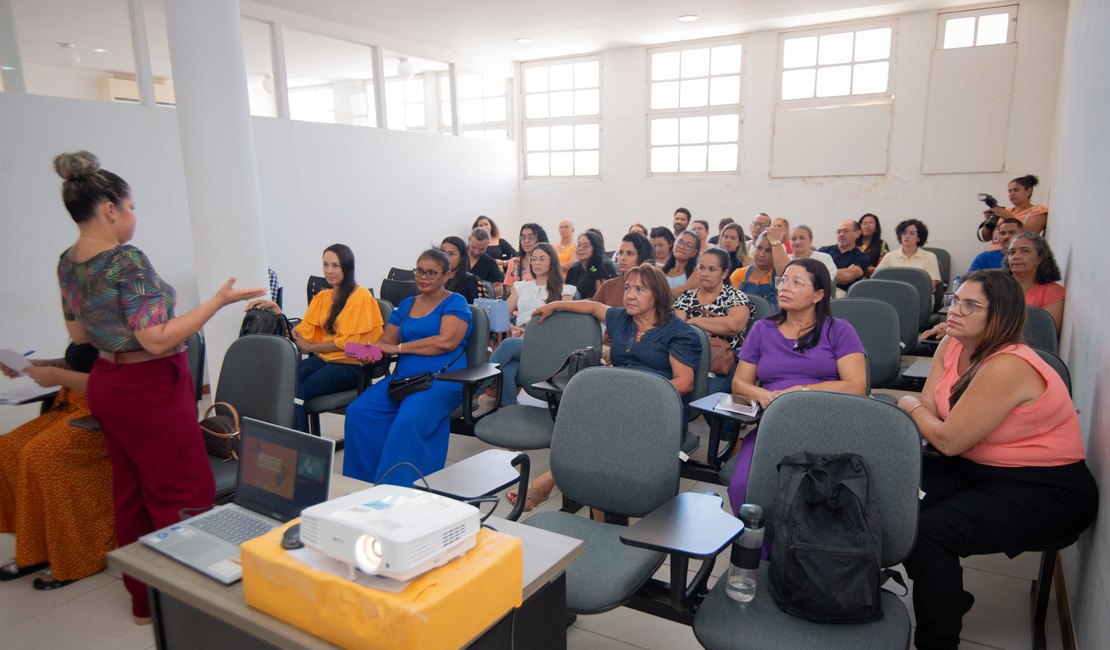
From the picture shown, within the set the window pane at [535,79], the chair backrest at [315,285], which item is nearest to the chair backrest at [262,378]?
the chair backrest at [315,285]

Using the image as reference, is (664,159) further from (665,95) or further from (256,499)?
(256,499)

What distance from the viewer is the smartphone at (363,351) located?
135 inches

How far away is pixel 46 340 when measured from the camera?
189 inches

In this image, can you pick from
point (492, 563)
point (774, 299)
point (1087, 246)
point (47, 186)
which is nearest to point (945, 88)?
point (774, 299)

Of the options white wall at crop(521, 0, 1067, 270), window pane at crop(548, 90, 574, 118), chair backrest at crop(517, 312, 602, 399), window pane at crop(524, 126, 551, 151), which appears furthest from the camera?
window pane at crop(524, 126, 551, 151)

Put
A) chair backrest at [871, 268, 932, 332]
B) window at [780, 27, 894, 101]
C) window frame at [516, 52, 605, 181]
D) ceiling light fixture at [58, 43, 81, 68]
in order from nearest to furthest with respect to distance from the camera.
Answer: chair backrest at [871, 268, 932, 332] < ceiling light fixture at [58, 43, 81, 68] < window at [780, 27, 894, 101] < window frame at [516, 52, 605, 181]

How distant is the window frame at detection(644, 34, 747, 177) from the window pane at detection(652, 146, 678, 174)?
0.04 m

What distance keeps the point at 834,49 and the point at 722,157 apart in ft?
5.73

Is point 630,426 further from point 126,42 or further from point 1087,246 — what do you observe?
point 126,42

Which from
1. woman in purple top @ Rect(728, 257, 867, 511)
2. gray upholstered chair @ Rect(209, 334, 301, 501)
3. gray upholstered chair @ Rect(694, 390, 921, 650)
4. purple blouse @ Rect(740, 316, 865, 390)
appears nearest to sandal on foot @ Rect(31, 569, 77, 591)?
gray upholstered chair @ Rect(209, 334, 301, 501)

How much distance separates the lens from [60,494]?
2.62m

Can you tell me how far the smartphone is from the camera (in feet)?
11.2

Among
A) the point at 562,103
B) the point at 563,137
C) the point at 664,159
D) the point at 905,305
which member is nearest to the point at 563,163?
the point at 563,137

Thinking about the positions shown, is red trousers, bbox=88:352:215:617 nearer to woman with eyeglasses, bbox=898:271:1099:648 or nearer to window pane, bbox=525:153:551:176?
woman with eyeglasses, bbox=898:271:1099:648
